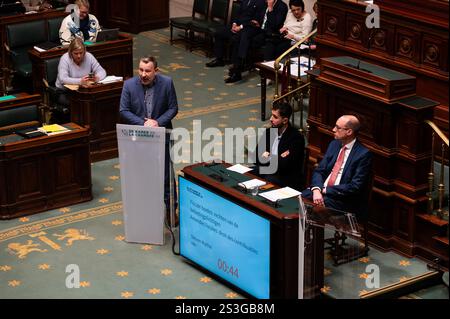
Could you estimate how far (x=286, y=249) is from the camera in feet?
28.2

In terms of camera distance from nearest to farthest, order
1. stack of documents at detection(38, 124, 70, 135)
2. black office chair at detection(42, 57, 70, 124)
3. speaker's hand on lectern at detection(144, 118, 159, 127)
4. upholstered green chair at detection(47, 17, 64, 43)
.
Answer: speaker's hand on lectern at detection(144, 118, 159, 127) → stack of documents at detection(38, 124, 70, 135) → black office chair at detection(42, 57, 70, 124) → upholstered green chair at detection(47, 17, 64, 43)

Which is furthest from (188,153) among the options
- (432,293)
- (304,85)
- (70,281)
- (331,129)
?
(432,293)

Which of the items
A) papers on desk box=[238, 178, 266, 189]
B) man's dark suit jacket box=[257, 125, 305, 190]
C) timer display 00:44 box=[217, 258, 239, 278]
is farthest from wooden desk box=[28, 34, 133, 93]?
timer display 00:44 box=[217, 258, 239, 278]

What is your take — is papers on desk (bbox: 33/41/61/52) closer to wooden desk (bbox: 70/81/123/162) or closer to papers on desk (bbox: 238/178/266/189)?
wooden desk (bbox: 70/81/123/162)

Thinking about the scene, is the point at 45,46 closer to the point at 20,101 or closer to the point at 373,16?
the point at 20,101

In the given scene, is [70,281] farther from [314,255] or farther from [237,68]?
[237,68]

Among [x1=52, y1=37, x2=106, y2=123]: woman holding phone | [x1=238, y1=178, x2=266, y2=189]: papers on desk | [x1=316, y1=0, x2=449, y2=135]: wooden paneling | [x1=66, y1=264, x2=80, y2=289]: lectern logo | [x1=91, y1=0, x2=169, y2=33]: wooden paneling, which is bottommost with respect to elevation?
[x1=66, y1=264, x2=80, y2=289]: lectern logo

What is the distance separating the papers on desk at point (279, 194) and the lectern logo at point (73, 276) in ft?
6.36

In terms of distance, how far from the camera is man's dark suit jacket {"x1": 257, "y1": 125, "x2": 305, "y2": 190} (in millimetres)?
10031

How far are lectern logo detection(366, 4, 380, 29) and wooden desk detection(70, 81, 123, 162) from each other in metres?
3.47

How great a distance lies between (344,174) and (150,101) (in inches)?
88.6

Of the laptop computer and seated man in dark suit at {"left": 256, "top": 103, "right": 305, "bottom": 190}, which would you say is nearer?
seated man in dark suit at {"left": 256, "top": 103, "right": 305, "bottom": 190}

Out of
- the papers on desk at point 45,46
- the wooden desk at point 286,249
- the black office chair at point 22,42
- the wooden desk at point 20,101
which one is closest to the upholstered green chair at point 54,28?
the black office chair at point 22,42

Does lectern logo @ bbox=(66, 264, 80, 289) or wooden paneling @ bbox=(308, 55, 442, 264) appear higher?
wooden paneling @ bbox=(308, 55, 442, 264)
